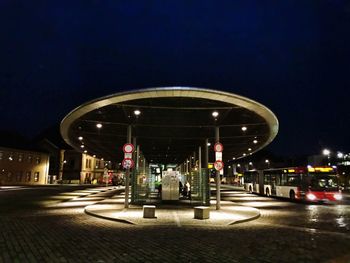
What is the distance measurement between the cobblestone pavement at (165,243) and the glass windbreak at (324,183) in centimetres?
1319

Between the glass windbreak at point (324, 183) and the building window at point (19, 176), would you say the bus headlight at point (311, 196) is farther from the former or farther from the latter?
the building window at point (19, 176)

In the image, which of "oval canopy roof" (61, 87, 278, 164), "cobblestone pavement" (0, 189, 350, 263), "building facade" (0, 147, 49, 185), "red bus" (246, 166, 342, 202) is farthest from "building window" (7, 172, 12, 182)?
"cobblestone pavement" (0, 189, 350, 263)

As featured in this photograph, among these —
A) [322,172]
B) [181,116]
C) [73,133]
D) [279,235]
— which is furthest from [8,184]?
[279,235]

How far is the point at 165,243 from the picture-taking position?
30.0ft

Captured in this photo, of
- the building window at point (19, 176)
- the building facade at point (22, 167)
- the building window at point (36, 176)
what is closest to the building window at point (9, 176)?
the building facade at point (22, 167)

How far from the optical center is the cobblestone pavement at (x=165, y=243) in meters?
7.41

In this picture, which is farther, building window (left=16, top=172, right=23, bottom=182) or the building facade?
building window (left=16, top=172, right=23, bottom=182)

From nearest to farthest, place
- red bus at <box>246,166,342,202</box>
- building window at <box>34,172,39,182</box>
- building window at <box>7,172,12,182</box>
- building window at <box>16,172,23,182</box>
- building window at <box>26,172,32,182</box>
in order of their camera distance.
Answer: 1. red bus at <box>246,166,342,202</box>
2. building window at <box>7,172,12,182</box>
3. building window at <box>16,172,23,182</box>
4. building window at <box>26,172,32,182</box>
5. building window at <box>34,172,39,182</box>

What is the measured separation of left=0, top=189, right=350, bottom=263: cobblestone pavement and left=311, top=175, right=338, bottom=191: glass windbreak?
13.2 m

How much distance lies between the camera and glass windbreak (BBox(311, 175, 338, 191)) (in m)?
24.4

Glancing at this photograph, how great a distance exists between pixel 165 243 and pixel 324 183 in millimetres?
19102

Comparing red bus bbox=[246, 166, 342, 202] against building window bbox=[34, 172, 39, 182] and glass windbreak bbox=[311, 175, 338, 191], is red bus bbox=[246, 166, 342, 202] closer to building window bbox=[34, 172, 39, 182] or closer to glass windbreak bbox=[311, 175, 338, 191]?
glass windbreak bbox=[311, 175, 338, 191]

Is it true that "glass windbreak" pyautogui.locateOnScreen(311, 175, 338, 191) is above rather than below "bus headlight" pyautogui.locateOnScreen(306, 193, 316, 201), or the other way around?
above

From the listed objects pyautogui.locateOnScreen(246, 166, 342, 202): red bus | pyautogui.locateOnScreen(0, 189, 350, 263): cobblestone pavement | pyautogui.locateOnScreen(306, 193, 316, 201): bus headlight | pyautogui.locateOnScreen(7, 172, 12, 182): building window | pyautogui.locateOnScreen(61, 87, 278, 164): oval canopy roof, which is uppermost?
pyautogui.locateOnScreen(61, 87, 278, 164): oval canopy roof
